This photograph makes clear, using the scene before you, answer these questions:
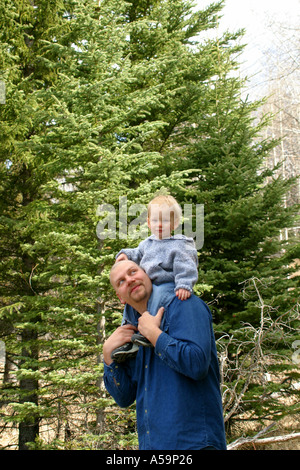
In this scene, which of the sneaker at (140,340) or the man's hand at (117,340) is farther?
the man's hand at (117,340)

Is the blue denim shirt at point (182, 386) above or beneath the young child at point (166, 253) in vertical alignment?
beneath

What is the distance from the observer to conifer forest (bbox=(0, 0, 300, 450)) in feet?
20.5

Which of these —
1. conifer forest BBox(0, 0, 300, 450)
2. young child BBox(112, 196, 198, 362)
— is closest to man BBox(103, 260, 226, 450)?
young child BBox(112, 196, 198, 362)

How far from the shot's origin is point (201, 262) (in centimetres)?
841

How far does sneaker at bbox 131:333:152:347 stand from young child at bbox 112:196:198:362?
0.51 feet

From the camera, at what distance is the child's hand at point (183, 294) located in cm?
157

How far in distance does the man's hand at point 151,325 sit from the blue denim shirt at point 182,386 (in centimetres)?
3

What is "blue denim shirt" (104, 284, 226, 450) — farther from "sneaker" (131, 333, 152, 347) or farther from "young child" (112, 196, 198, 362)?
"young child" (112, 196, 198, 362)

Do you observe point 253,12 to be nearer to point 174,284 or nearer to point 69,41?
point 69,41

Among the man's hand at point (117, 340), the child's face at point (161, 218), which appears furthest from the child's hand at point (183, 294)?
the child's face at point (161, 218)

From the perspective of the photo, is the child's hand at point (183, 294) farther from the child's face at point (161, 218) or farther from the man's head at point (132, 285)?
the child's face at point (161, 218)

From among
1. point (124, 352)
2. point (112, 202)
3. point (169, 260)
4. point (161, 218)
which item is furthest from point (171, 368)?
point (112, 202)
